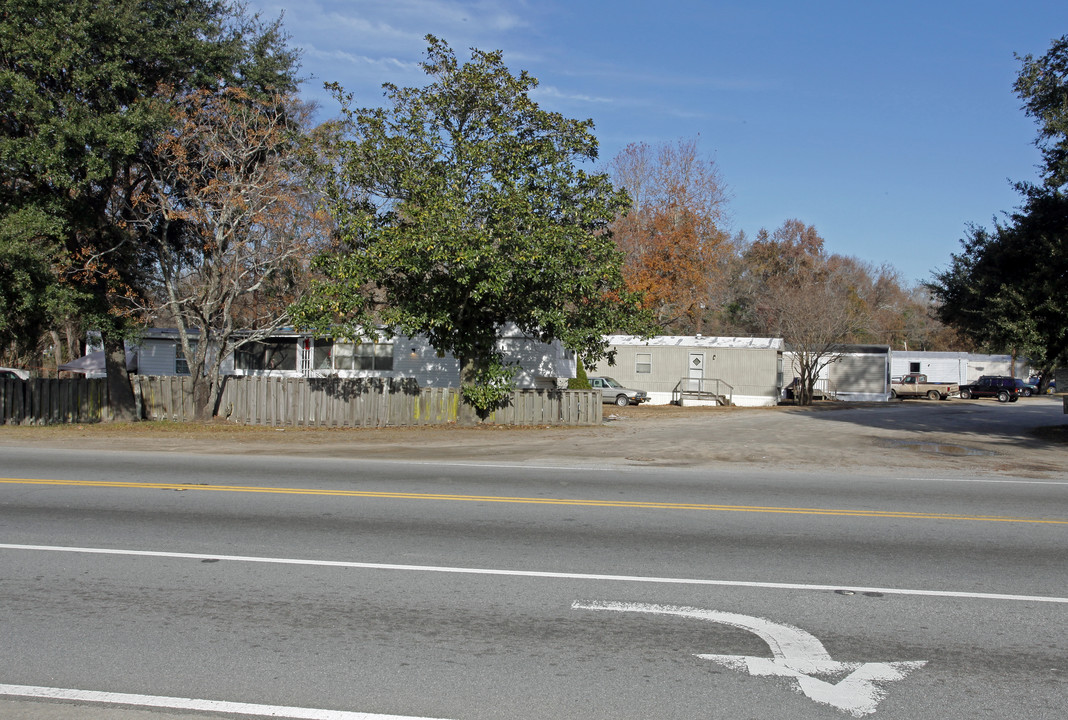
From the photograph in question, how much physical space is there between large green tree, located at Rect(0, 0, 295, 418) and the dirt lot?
4.51 meters

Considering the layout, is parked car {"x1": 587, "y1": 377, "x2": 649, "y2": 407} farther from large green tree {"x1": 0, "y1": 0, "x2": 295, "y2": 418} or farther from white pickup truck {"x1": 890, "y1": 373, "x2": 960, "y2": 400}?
white pickup truck {"x1": 890, "y1": 373, "x2": 960, "y2": 400}

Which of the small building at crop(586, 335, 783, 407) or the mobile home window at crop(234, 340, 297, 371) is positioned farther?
the small building at crop(586, 335, 783, 407)

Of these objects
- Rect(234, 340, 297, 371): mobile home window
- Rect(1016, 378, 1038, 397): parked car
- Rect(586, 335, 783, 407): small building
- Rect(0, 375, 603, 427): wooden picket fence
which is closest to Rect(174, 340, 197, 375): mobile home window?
Rect(234, 340, 297, 371): mobile home window

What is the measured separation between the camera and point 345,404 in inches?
918

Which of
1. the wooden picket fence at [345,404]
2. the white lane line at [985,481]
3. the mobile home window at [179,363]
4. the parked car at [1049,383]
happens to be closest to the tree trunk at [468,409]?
the wooden picket fence at [345,404]

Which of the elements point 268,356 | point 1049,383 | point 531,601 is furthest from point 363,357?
point 1049,383

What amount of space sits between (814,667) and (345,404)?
19717mm

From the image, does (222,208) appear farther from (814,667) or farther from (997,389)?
(997,389)

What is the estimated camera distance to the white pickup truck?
49.3 metres

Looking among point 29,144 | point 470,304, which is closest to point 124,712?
point 470,304

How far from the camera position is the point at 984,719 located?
433 centimetres

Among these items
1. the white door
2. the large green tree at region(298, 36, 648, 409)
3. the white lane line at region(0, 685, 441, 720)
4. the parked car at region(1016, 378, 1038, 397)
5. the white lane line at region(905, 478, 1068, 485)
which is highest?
the large green tree at region(298, 36, 648, 409)

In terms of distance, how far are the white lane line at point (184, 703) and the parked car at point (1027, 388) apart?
53577 mm

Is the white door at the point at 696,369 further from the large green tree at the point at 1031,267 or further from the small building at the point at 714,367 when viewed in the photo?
the large green tree at the point at 1031,267
